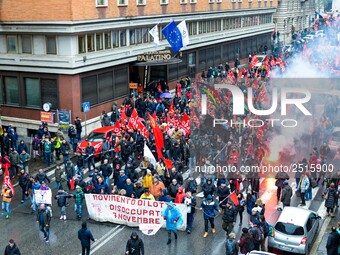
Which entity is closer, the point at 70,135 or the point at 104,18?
the point at 70,135

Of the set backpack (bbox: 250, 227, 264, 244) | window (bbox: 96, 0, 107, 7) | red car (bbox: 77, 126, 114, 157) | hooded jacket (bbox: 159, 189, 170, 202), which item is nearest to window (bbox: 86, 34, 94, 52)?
window (bbox: 96, 0, 107, 7)

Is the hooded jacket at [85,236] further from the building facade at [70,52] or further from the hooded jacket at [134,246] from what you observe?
the building facade at [70,52]

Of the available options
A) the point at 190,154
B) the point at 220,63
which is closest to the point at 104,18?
the point at 190,154

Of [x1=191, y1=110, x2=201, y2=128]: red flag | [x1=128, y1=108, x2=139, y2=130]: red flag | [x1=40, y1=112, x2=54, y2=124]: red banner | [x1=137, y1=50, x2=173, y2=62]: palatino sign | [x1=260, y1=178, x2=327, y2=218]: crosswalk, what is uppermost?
[x1=137, y1=50, x2=173, y2=62]: palatino sign

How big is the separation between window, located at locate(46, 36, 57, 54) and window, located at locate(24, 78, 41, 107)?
1964mm

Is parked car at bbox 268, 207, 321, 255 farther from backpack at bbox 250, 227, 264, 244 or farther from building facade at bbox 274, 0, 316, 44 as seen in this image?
building facade at bbox 274, 0, 316, 44

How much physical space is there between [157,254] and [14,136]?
13.6 m

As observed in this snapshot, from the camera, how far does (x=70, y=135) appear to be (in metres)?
28.0

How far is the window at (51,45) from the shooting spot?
3106 cm

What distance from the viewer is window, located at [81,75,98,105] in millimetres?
31984

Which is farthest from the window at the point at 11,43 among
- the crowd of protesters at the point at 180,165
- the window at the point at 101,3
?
the crowd of protesters at the point at 180,165

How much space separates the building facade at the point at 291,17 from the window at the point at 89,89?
51.4 metres

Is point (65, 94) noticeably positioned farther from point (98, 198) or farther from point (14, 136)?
point (98, 198)

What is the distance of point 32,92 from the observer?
32.5 metres
